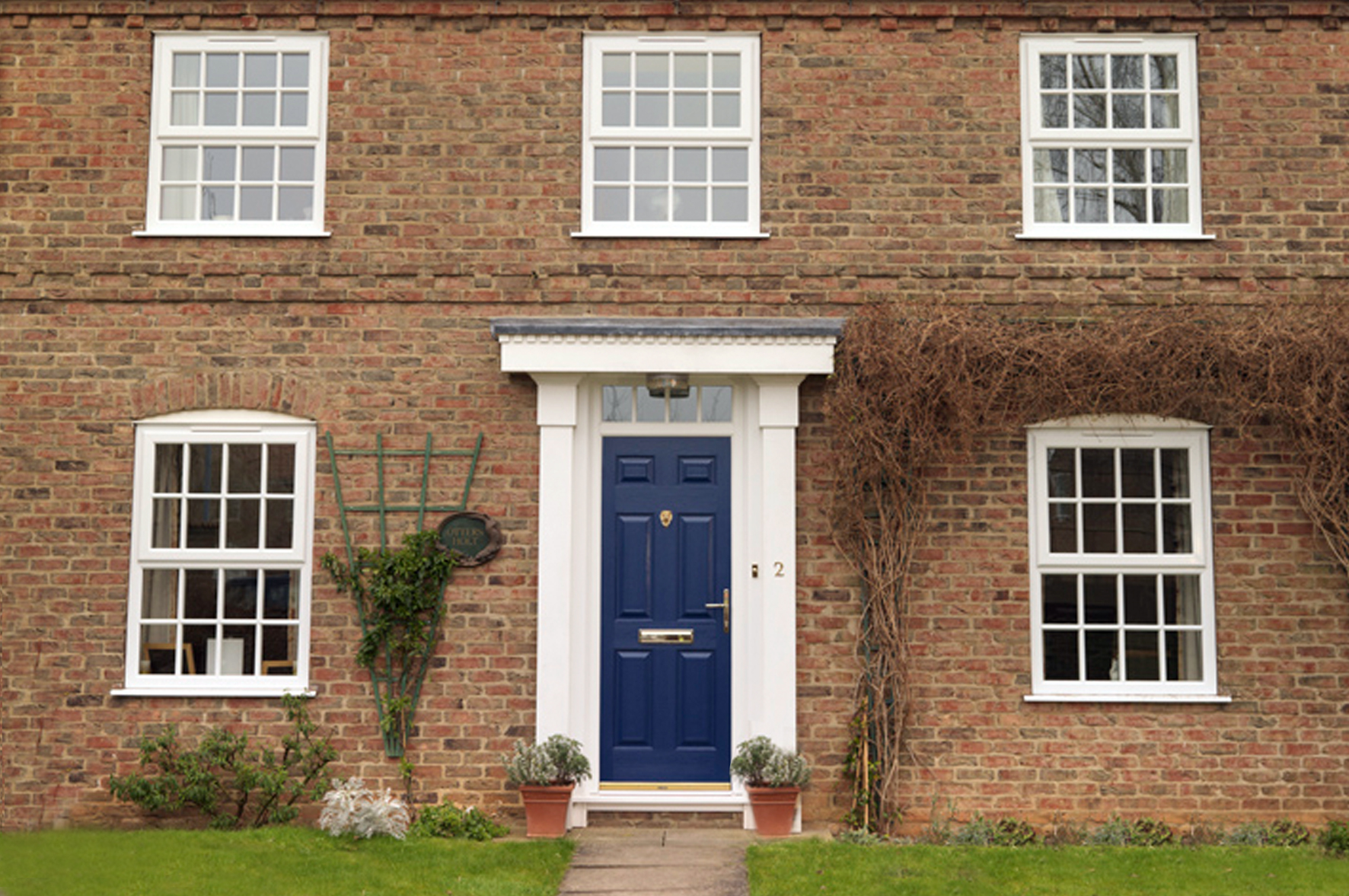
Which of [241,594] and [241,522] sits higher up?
[241,522]

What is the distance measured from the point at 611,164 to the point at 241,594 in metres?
3.78

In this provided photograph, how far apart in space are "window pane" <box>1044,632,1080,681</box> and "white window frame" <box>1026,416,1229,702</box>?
37 mm

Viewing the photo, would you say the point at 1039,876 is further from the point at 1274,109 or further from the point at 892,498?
the point at 1274,109

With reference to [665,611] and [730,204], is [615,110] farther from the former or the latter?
[665,611]

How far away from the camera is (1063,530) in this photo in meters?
9.09

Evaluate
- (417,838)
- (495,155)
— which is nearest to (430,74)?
(495,155)

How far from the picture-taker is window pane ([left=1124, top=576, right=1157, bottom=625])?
903cm

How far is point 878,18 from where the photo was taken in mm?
9359

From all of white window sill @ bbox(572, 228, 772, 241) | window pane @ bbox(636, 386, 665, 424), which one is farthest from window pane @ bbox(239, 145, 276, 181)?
window pane @ bbox(636, 386, 665, 424)

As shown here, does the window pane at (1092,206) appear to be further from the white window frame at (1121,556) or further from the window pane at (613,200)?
the window pane at (613,200)

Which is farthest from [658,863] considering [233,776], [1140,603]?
[1140,603]

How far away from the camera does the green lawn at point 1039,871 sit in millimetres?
7363

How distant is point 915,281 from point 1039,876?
3.84 m

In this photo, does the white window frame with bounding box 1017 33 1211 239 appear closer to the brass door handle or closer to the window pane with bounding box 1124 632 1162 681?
the window pane with bounding box 1124 632 1162 681
